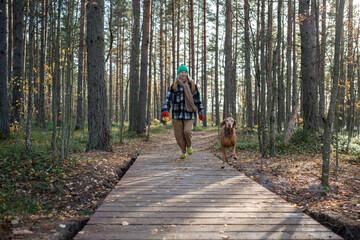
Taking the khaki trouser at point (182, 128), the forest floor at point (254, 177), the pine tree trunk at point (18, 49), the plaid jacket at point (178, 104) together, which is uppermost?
the pine tree trunk at point (18, 49)

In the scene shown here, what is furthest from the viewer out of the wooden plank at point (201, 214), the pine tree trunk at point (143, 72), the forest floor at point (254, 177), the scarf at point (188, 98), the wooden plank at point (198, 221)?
the pine tree trunk at point (143, 72)

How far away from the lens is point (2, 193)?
12.7ft

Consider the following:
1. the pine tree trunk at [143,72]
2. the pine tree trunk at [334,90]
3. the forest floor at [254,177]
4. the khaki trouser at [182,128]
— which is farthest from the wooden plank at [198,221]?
the pine tree trunk at [143,72]

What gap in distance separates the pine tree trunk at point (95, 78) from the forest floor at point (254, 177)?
28.6 inches

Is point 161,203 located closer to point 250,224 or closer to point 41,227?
point 250,224

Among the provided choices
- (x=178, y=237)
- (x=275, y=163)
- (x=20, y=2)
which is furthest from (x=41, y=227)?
(x=20, y=2)

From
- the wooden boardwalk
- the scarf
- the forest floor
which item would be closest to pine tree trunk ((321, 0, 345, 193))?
the forest floor

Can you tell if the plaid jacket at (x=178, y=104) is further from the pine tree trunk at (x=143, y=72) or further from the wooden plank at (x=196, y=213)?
the pine tree trunk at (x=143, y=72)

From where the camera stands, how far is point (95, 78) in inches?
292

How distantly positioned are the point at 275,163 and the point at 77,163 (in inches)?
204

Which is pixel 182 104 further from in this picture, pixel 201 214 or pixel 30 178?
pixel 201 214

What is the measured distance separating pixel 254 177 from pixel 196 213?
3.01 metres

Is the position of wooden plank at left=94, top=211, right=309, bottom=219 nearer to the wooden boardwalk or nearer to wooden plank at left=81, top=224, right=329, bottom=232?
the wooden boardwalk

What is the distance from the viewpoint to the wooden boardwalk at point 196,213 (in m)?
2.49
